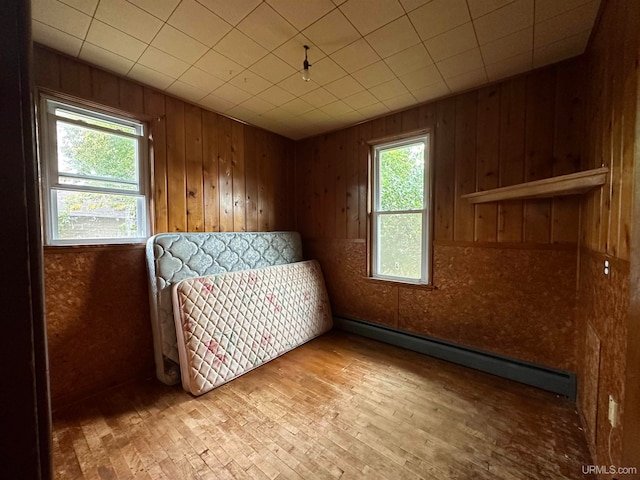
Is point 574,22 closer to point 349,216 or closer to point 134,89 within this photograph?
point 349,216

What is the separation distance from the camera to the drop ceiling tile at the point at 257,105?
2.61 m

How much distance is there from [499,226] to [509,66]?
126 centimetres

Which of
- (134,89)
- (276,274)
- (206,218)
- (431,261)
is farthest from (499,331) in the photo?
(134,89)

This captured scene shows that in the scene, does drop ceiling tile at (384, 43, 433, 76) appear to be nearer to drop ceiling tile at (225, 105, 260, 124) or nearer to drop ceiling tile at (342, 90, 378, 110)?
drop ceiling tile at (342, 90, 378, 110)

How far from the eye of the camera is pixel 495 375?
2318 millimetres

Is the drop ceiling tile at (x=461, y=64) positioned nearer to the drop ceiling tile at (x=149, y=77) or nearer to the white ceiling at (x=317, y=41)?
the white ceiling at (x=317, y=41)

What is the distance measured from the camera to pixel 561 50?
188cm

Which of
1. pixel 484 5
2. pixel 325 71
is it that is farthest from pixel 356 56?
pixel 484 5

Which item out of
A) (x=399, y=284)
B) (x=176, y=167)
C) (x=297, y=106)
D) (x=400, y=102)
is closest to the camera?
(x=176, y=167)

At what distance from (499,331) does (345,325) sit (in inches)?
64.1

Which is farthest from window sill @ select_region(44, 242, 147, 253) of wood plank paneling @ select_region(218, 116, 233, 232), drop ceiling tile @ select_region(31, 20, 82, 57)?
drop ceiling tile @ select_region(31, 20, 82, 57)

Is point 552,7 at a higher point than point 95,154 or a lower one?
higher

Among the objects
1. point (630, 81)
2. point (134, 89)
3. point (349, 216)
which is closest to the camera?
point (630, 81)

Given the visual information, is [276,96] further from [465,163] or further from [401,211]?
[465,163]
